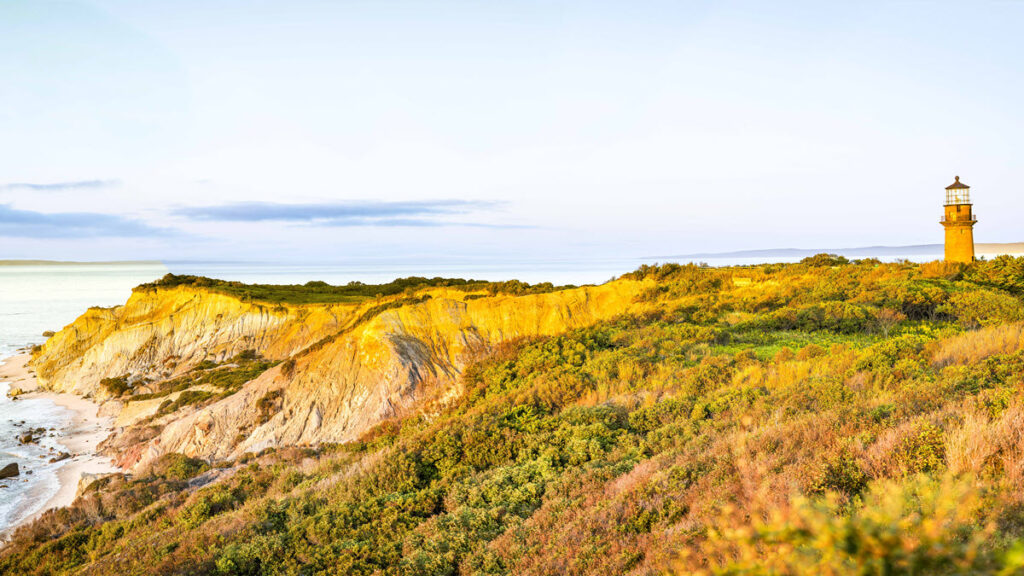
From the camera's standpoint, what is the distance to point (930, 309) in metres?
18.5

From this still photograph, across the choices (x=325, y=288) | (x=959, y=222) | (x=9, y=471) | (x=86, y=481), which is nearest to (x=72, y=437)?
(x=9, y=471)

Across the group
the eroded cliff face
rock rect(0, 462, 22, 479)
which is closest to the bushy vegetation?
the eroded cliff face

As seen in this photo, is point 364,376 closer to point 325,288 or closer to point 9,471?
point 9,471

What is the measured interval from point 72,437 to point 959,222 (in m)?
50.7

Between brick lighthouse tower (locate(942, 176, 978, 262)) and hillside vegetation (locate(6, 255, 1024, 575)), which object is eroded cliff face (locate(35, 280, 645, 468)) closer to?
hillside vegetation (locate(6, 255, 1024, 575))

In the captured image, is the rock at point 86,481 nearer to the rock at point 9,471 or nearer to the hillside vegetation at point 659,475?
the hillside vegetation at point 659,475

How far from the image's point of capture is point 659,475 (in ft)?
24.6

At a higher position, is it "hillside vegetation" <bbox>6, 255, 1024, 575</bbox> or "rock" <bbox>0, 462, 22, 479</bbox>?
"hillside vegetation" <bbox>6, 255, 1024, 575</bbox>

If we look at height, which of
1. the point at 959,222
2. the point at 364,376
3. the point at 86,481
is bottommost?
the point at 86,481

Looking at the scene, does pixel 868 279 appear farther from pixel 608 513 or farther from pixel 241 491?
pixel 241 491

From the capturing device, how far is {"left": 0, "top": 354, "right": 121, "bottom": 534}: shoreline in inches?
770

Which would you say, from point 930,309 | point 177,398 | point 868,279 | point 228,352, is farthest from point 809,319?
point 228,352

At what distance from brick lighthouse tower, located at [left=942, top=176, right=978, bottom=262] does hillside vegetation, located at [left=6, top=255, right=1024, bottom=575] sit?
16.3 metres

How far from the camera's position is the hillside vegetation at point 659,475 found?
177 inches
